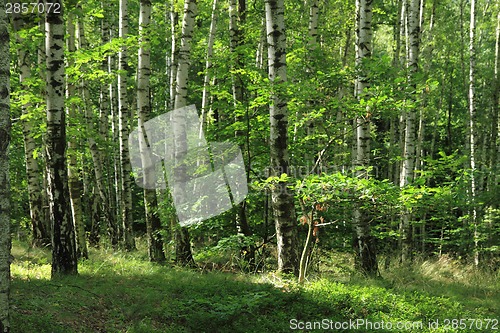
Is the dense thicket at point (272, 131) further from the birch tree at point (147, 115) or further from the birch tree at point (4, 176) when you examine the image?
the birch tree at point (4, 176)

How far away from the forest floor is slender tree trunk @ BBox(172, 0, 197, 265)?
1.82 meters

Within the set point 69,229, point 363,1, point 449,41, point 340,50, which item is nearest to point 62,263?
point 69,229

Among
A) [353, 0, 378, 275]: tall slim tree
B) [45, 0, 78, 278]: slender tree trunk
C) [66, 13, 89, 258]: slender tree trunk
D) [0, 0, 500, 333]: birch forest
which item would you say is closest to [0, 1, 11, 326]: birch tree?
[0, 0, 500, 333]: birch forest

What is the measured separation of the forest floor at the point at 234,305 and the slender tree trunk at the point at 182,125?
1821mm

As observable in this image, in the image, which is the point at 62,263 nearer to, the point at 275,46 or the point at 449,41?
the point at 275,46

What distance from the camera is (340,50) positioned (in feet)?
71.7

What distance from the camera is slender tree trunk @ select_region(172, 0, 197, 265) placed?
9227 mm

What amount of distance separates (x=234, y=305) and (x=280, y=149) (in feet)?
8.83

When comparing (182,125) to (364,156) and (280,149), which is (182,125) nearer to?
(280,149)

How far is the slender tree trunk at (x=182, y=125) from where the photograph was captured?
9.23 metres

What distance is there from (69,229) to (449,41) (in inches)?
788

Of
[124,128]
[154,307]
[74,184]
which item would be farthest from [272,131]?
[124,128]

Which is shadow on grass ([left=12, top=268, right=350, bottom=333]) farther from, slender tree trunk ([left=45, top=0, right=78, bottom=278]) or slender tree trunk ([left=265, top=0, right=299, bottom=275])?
slender tree trunk ([left=265, top=0, right=299, bottom=275])

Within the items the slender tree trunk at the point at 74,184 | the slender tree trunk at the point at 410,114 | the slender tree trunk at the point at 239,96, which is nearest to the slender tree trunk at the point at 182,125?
the slender tree trunk at the point at 239,96
